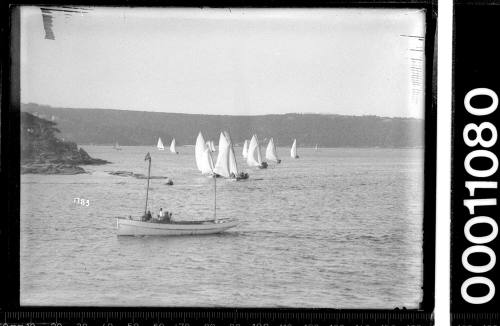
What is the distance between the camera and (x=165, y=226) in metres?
1.78

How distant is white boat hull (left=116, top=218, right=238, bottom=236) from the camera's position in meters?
1.78

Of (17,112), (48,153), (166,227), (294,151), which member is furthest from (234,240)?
(17,112)

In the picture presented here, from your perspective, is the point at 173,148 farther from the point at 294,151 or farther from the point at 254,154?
the point at 294,151

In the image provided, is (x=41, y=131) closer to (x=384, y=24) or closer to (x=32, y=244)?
(x=32, y=244)

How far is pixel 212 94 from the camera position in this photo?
70.4 inches

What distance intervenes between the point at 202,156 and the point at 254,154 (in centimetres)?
16

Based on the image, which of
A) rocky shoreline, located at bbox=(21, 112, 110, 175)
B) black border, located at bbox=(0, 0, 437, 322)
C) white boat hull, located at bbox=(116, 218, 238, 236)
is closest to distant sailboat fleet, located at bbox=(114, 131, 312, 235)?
white boat hull, located at bbox=(116, 218, 238, 236)

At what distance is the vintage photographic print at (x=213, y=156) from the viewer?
1776mm

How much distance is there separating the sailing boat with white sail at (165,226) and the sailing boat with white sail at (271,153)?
0.22 metres

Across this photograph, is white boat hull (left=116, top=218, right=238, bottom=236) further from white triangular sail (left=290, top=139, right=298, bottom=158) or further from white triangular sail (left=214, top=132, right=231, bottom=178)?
white triangular sail (left=290, top=139, right=298, bottom=158)

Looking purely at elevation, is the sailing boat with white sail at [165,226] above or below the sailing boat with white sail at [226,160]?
below

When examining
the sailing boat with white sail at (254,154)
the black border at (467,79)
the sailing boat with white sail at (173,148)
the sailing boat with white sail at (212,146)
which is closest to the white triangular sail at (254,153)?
the sailing boat with white sail at (254,154)

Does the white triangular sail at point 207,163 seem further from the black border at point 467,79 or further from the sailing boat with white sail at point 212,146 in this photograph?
the black border at point 467,79

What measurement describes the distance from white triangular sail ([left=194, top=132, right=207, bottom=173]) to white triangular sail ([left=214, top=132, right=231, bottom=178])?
0.05 metres
